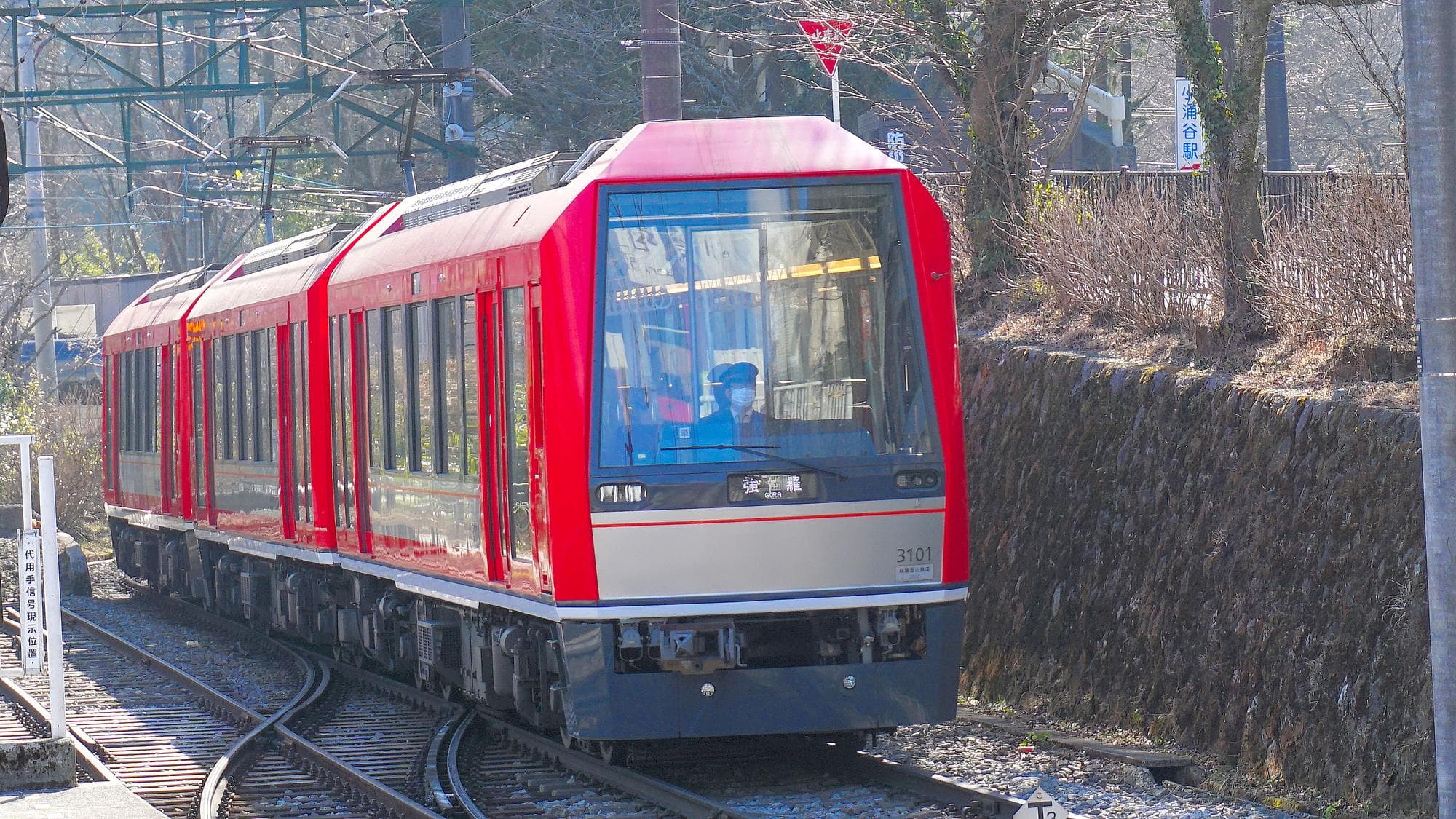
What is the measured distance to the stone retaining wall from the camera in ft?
28.5

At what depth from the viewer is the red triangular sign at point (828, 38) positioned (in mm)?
16266

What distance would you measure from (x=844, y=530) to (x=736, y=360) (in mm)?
943

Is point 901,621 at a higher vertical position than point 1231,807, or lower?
higher

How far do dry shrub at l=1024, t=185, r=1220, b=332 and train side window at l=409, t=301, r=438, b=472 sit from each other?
4.53 meters

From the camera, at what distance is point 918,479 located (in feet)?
32.0

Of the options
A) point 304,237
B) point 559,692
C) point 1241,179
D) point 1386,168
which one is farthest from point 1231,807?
point 304,237

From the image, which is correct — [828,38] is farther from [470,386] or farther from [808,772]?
[808,772]

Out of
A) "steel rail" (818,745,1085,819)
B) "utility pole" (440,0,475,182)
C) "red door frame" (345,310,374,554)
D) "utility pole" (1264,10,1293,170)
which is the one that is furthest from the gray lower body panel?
"utility pole" (1264,10,1293,170)

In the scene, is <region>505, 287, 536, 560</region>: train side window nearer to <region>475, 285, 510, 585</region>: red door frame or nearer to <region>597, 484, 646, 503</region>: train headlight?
<region>475, 285, 510, 585</region>: red door frame

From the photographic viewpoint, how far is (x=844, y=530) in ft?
31.7

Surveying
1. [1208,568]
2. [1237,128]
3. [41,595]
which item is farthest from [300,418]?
[1208,568]

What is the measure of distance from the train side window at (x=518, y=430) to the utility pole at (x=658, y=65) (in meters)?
5.46

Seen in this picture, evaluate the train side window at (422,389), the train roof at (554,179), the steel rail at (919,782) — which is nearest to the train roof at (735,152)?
the train roof at (554,179)

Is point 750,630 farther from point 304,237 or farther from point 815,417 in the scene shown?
point 304,237
